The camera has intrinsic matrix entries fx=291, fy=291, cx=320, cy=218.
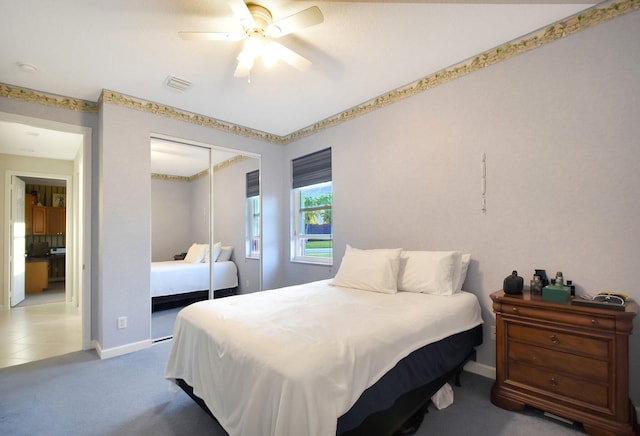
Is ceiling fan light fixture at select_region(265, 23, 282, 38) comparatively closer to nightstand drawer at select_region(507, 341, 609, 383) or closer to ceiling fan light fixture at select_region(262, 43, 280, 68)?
ceiling fan light fixture at select_region(262, 43, 280, 68)

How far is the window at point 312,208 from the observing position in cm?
390

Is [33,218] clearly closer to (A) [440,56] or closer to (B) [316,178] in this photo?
(B) [316,178]

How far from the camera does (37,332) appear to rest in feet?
11.9

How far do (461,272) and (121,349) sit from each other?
3.38 m

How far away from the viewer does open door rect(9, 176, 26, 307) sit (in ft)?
15.4

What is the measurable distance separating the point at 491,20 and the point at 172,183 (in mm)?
3479

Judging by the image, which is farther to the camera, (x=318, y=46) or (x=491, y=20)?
(x=318, y=46)

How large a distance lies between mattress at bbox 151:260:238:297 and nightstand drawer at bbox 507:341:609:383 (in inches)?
126

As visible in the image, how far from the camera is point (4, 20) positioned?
1940 mm

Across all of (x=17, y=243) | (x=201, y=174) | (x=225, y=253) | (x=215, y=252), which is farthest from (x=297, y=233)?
(x=17, y=243)

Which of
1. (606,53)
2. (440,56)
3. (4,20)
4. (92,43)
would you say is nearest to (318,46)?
(440,56)

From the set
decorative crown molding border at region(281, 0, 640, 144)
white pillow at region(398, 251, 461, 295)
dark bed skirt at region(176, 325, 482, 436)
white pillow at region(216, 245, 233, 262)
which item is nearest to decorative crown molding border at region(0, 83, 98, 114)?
white pillow at region(216, 245, 233, 262)

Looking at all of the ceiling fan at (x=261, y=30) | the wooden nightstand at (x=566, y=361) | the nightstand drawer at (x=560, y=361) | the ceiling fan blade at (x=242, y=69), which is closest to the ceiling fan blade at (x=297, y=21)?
the ceiling fan at (x=261, y=30)

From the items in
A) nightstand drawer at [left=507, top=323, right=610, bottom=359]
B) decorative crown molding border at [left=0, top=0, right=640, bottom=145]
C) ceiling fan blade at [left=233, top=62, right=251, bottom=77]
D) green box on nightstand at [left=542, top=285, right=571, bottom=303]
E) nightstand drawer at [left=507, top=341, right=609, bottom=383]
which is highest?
decorative crown molding border at [left=0, top=0, right=640, bottom=145]
